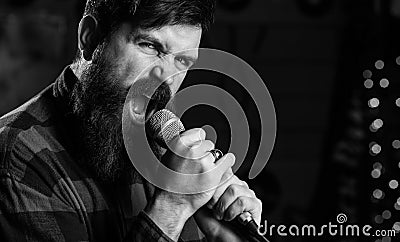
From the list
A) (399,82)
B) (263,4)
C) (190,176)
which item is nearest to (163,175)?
(190,176)

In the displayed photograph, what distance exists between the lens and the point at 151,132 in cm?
91

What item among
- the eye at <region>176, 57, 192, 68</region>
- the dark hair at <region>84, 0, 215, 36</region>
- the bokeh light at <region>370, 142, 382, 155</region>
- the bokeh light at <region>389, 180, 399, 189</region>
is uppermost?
the dark hair at <region>84, 0, 215, 36</region>

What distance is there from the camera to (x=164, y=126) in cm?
86

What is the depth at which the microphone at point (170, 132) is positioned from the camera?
846 millimetres

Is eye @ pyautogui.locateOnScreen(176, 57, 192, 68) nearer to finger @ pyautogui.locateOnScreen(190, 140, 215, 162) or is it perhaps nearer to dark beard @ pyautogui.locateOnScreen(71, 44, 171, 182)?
dark beard @ pyautogui.locateOnScreen(71, 44, 171, 182)

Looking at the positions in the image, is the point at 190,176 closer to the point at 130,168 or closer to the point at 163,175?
the point at 163,175

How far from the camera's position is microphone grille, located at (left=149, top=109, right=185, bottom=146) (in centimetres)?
85

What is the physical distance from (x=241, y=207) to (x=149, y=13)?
0.93 feet

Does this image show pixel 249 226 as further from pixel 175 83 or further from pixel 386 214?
pixel 386 214

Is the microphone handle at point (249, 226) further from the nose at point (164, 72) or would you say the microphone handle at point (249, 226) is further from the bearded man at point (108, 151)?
the nose at point (164, 72)

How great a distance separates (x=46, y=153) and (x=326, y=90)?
1731mm

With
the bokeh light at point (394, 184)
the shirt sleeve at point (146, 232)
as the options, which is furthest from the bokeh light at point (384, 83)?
the shirt sleeve at point (146, 232)

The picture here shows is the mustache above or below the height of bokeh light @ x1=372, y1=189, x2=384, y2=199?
above

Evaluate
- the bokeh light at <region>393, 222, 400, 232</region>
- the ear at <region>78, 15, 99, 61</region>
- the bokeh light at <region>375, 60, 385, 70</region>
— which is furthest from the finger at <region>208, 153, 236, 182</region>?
the bokeh light at <region>375, 60, 385, 70</region>
